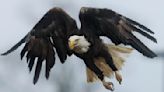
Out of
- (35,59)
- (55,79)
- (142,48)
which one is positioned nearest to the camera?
(142,48)

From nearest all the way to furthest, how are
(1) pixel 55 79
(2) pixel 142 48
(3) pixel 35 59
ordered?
(2) pixel 142 48 → (3) pixel 35 59 → (1) pixel 55 79

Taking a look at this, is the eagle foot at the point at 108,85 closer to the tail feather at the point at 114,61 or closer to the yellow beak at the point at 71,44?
the tail feather at the point at 114,61

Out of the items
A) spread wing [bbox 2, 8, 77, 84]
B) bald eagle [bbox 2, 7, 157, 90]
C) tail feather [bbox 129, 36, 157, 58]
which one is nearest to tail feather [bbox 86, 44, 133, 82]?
bald eagle [bbox 2, 7, 157, 90]

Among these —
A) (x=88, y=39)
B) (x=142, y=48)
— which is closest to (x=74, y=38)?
(x=88, y=39)

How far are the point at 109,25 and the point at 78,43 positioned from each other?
1.03ft

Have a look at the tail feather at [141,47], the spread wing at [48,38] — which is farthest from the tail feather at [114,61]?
the tail feather at [141,47]

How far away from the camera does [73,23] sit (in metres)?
6.61

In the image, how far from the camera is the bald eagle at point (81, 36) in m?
6.53

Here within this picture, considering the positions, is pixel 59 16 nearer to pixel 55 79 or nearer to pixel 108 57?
pixel 108 57

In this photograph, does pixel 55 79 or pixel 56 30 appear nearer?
pixel 56 30

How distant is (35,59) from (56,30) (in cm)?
32

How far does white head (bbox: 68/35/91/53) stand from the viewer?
6.56m

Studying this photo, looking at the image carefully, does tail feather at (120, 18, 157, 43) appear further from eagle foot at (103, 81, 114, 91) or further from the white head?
eagle foot at (103, 81, 114, 91)

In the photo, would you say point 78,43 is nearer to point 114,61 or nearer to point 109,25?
point 109,25
